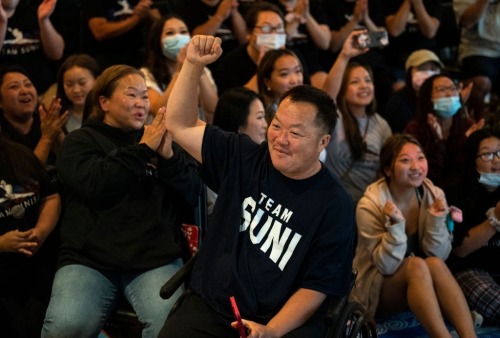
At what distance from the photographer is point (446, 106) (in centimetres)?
404

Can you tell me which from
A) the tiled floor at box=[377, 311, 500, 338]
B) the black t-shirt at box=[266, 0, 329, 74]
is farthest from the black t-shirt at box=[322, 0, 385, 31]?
the tiled floor at box=[377, 311, 500, 338]

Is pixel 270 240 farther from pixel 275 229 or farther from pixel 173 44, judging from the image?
pixel 173 44

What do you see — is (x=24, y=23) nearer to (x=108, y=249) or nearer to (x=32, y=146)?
(x=32, y=146)

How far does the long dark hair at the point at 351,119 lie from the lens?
3.97 meters

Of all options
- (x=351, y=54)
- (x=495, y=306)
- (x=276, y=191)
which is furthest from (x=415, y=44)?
(x=276, y=191)

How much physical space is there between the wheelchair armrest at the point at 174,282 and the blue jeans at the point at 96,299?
0.24m

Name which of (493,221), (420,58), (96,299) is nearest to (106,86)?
(96,299)

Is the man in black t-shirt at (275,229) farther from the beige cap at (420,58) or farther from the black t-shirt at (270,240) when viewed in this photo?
the beige cap at (420,58)

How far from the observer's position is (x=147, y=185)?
2.86 meters

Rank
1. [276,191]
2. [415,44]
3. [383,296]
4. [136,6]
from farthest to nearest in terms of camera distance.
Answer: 1. [415,44]
2. [136,6]
3. [383,296]
4. [276,191]

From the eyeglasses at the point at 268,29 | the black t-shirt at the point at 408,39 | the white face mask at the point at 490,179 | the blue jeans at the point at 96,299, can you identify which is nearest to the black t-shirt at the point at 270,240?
the blue jeans at the point at 96,299

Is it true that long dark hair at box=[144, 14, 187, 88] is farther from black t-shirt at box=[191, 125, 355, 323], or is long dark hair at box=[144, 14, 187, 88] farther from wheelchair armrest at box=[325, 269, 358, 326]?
wheelchair armrest at box=[325, 269, 358, 326]

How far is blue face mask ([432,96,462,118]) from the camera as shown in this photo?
403cm

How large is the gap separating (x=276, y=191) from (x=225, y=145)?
22 cm
